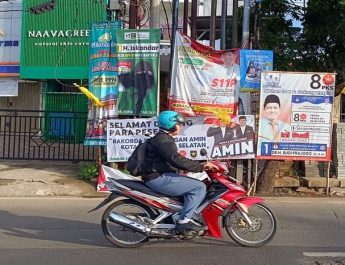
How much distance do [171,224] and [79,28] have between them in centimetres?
1704

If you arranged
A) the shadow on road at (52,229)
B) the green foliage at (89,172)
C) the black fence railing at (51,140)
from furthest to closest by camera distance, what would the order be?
the black fence railing at (51,140), the green foliage at (89,172), the shadow on road at (52,229)

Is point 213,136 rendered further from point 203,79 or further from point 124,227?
point 124,227

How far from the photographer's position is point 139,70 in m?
11.0

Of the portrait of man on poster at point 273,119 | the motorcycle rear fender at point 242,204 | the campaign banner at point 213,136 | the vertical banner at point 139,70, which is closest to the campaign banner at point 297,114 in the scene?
the portrait of man on poster at point 273,119

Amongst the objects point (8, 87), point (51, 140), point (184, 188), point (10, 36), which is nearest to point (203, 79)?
point (184, 188)

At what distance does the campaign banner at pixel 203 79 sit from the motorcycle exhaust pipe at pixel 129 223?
15.3 ft

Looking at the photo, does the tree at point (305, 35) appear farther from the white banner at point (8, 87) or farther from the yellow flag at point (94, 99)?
the white banner at point (8, 87)

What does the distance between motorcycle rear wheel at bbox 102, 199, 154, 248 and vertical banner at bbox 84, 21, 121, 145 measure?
4.83 metres

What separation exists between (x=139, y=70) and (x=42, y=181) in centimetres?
306

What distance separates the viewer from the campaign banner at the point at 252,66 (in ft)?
34.9

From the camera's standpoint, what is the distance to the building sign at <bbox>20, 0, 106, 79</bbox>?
71.6 feet

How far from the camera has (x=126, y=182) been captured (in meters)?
6.37

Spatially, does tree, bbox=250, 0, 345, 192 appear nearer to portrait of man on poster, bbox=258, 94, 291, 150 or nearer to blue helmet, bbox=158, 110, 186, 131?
portrait of man on poster, bbox=258, 94, 291, 150

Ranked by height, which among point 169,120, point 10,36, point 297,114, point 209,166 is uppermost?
point 10,36
